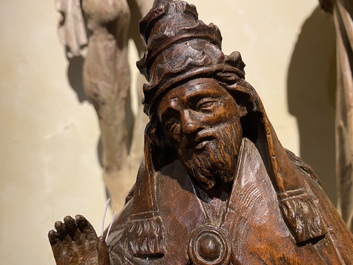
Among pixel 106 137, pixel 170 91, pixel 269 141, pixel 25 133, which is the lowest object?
pixel 269 141

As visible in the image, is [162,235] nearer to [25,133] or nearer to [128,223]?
[128,223]

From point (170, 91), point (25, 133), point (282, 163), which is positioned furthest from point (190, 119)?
point (25, 133)

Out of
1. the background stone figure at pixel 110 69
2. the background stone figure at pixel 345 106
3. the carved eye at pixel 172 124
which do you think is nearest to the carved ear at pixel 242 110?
the carved eye at pixel 172 124

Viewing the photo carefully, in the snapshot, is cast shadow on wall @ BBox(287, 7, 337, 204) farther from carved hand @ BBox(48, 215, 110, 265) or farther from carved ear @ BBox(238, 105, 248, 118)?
carved hand @ BBox(48, 215, 110, 265)

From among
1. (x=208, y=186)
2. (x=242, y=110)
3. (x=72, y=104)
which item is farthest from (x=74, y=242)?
(x=72, y=104)

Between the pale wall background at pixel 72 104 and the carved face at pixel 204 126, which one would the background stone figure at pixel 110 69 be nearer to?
the pale wall background at pixel 72 104

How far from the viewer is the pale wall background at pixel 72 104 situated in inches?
82.8

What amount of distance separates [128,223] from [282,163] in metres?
0.32

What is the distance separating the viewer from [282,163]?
1.12m

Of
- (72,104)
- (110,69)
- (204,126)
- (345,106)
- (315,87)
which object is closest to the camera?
(204,126)

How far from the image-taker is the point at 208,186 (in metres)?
1.11

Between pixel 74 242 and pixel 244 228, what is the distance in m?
0.31

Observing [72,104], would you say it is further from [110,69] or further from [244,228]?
[244,228]

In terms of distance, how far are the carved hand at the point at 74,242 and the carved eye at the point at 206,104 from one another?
30 centimetres
